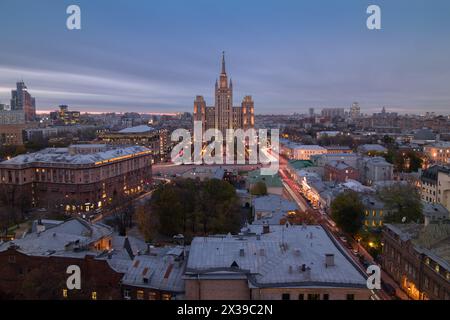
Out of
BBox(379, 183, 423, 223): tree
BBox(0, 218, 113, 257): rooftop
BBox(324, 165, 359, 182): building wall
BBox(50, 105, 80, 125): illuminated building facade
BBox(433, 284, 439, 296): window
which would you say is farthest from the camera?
BBox(50, 105, 80, 125): illuminated building facade

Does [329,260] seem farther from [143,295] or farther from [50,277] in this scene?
[50,277]

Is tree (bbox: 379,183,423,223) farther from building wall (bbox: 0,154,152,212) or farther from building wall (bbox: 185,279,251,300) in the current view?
building wall (bbox: 0,154,152,212)

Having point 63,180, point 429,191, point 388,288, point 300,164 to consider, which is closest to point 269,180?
point 429,191

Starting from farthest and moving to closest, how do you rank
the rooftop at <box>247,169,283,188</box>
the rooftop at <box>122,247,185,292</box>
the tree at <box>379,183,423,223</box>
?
the rooftop at <box>247,169,283,188</box> < the tree at <box>379,183,423,223</box> < the rooftop at <box>122,247,185,292</box>

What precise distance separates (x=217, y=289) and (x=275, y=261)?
2.01 meters

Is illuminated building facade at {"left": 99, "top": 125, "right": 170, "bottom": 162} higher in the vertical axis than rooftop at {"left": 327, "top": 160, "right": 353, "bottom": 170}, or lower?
higher

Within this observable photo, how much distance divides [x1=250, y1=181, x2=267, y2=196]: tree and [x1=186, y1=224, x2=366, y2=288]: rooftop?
1663 cm

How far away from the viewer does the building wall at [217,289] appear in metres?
11.2

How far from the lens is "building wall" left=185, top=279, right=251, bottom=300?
11250mm

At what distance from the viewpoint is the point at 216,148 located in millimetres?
80688

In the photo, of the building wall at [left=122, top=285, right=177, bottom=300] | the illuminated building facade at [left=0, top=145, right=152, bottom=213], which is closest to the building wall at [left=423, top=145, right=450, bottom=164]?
the illuminated building facade at [left=0, top=145, right=152, bottom=213]

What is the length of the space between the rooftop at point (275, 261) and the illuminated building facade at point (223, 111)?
86769 millimetres
